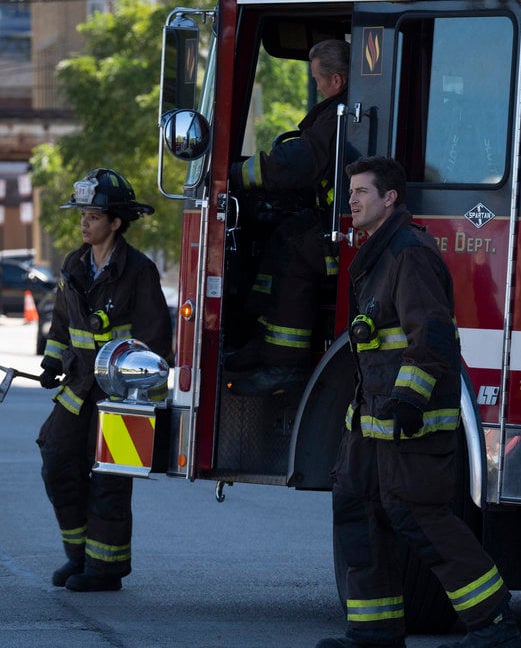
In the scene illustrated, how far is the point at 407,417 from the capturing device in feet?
17.9

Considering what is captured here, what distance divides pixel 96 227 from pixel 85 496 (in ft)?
4.11

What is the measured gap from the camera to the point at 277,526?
993 centimetres

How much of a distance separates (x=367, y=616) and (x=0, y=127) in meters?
55.9

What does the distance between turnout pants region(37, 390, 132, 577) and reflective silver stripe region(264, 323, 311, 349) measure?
1119 mm

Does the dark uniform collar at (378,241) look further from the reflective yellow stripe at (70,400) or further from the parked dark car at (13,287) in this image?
the parked dark car at (13,287)

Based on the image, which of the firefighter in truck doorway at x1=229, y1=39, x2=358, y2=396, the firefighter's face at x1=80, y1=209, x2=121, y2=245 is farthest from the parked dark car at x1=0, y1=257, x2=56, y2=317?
the firefighter in truck doorway at x1=229, y1=39, x2=358, y2=396

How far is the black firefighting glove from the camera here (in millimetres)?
5457

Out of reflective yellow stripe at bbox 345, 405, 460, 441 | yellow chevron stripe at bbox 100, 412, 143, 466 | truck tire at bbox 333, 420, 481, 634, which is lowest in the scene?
truck tire at bbox 333, 420, 481, 634

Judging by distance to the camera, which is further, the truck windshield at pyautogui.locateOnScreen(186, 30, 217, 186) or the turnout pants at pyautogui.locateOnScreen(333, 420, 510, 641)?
the truck windshield at pyautogui.locateOnScreen(186, 30, 217, 186)

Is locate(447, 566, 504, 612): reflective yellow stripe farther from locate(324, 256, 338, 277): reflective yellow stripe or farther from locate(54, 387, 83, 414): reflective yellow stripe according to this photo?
locate(54, 387, 83, 414): reflective yellow stripe

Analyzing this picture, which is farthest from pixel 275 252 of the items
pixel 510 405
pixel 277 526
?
pixel 277 526

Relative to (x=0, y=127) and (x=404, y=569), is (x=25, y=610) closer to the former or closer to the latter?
(x=404, y=569)

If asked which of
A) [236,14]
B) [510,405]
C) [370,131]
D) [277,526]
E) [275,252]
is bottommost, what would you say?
[277,526]

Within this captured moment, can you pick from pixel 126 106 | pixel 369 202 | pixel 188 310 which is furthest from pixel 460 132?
pixel 126 106
